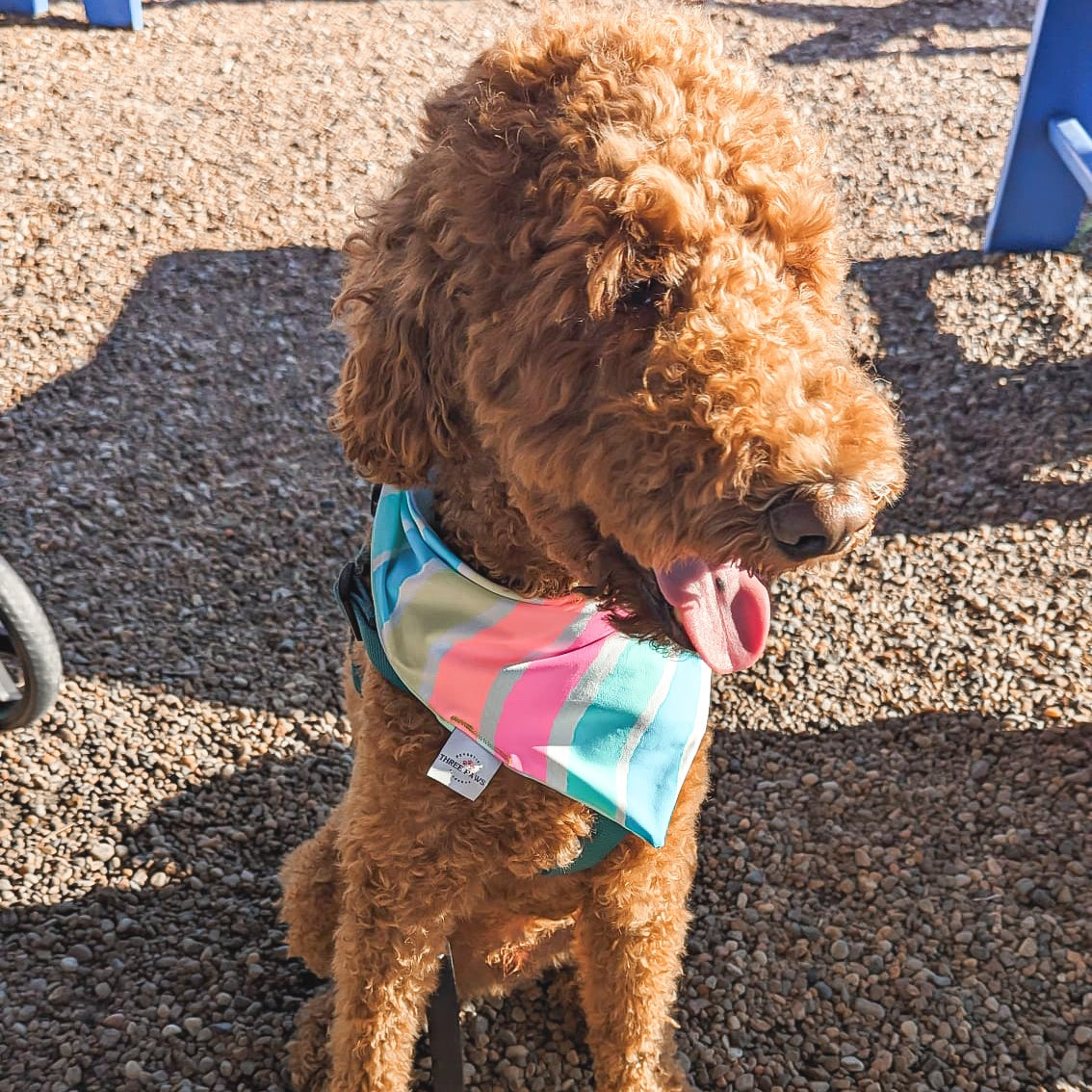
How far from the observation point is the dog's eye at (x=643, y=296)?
1612 millimetres

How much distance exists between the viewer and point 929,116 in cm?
582

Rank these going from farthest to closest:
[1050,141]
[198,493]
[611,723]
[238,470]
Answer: [1050,141], [238,470], [198,493], [611,723]

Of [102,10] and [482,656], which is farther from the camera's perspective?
[102,10]

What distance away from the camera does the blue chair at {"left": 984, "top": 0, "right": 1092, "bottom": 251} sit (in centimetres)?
450

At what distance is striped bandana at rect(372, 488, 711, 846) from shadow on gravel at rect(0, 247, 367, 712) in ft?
4.73

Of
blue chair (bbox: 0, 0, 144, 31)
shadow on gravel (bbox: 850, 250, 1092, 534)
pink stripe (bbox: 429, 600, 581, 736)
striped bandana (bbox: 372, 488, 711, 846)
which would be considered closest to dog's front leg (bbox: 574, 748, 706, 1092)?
striped bandana (bbox: 372, 488, 711, 846)

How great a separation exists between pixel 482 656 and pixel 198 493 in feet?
7.54

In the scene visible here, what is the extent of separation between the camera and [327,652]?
348cm

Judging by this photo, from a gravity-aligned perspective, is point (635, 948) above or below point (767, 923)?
above

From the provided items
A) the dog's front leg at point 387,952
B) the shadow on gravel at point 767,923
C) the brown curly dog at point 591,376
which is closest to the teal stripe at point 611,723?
the brown curly dog at point 591,376

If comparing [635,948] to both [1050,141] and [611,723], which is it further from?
[1050,141]

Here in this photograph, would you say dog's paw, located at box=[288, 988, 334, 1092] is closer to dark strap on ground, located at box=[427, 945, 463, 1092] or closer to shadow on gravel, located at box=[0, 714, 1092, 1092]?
shadow on gravel, located at box=[0, 714, 1092, 1092]

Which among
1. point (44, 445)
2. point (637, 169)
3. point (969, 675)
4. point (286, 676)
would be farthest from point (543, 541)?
point (44, 445)

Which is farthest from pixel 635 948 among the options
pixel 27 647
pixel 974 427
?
pixel 974 427
